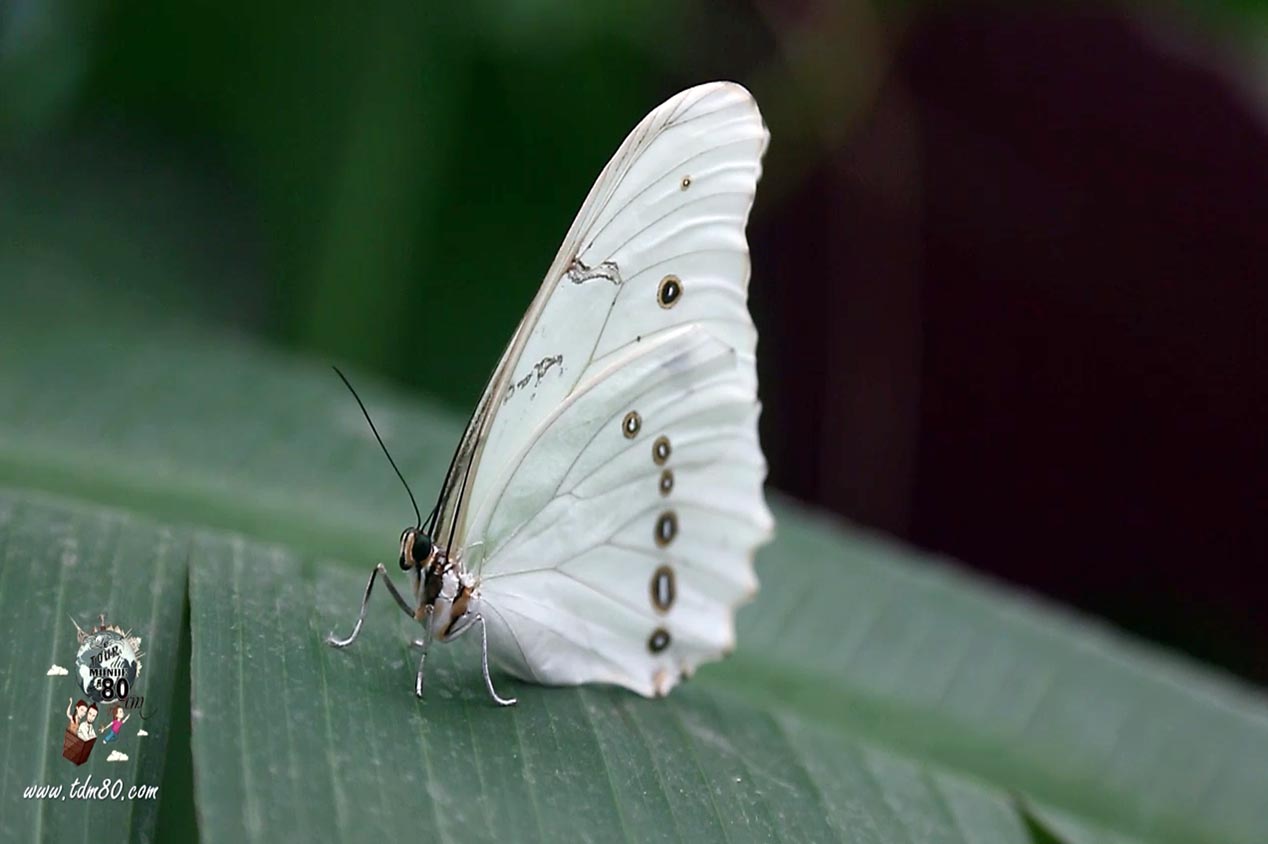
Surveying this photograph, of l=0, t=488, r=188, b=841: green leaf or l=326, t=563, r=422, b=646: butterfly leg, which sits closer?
l=0, t=488, r=188, b=841: green leaf

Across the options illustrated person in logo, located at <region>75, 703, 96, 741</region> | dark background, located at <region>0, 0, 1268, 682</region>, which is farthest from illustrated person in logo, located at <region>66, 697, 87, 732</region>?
dark background, located at <region>0, 0, 1268, 682</region>

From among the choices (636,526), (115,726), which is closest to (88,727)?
(115,726)

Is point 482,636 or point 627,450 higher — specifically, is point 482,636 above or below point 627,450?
below

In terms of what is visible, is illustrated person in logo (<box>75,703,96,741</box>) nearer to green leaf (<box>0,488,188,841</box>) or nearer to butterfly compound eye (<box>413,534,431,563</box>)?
green leaf (<box>0,488,188,841</box>)

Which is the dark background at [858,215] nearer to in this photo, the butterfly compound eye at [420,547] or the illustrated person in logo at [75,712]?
the butterfly compound eye at [420,547]

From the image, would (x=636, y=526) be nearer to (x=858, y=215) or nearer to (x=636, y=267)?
(x=636, y=267)

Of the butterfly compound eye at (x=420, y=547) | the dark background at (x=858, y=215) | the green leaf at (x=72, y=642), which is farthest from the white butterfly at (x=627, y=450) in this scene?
the dark background at (x=858, y=215)
